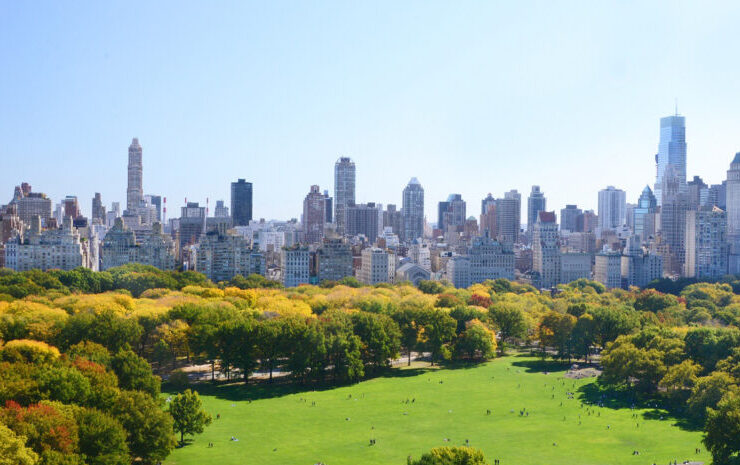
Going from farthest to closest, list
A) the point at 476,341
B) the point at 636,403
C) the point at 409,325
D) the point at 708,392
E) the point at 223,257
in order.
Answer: the point at 223,257 < the point at 476,341 < the point at 409,325 < the point at 636,403 < the point at 708,392

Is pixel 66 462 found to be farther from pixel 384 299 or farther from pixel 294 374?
pixel 384 299

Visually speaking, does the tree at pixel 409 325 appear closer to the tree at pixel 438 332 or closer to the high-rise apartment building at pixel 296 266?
the tree at pixel 438 332

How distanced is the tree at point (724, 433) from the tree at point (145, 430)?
4322 centimetres

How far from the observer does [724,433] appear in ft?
190

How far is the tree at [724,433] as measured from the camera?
187 ft

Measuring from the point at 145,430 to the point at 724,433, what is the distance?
45.7 m

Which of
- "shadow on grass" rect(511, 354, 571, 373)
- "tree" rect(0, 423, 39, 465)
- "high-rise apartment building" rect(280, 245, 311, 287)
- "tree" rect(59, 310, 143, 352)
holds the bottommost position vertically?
"shadow on grass" rect(511, 354, 571, 373)

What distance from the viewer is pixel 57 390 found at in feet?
191

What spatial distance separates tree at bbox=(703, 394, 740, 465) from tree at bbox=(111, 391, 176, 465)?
4322cm

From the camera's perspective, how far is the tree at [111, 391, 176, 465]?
187ft

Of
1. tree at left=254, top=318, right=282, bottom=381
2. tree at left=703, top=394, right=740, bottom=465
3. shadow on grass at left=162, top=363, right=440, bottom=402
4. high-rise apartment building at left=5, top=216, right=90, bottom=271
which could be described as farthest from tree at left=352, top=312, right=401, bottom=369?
high-rise apartment building at left=5, top=216, right=90, bottom=271

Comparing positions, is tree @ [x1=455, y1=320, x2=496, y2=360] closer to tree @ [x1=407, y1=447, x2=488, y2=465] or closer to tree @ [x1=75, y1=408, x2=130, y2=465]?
tree @ [x1=407, y1=447, x2=488, y2=465]

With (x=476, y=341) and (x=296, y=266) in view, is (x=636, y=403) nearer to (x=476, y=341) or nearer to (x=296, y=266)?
(x=476, y=341)

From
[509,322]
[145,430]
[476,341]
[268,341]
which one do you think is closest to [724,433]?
[145,430]
